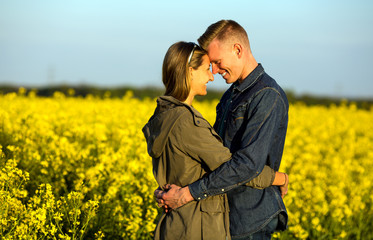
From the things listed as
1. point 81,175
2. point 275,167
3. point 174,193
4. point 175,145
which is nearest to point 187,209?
point 174,193

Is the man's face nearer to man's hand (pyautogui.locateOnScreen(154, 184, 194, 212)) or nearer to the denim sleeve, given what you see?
the denim sleeve

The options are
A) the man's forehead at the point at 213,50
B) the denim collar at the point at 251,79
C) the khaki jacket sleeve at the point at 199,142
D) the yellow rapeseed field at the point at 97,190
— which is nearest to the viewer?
the khaki jacket sleeve at the point at 199,142

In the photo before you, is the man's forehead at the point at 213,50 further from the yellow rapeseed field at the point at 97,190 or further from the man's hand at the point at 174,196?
the yellow rapeseed field at the point at 97,190

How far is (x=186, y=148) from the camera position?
257 cm

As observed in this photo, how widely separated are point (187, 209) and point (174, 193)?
11 centimetres

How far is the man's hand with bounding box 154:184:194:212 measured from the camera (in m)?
2.60

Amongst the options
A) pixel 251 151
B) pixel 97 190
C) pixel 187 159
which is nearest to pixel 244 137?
pixel 251 151

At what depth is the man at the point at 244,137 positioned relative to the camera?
2.60 meters

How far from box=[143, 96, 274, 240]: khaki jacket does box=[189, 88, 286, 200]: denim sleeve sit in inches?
2.5

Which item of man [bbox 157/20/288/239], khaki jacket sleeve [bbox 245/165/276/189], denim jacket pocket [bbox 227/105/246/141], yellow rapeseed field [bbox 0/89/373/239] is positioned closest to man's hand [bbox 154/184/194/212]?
man [bbox 157/20/288/239]

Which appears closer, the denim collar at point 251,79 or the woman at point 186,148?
the woman at point 186,148

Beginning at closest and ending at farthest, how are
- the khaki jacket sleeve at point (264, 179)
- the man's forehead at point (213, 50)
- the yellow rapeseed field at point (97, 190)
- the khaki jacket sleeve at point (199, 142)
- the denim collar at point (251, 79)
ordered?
the khaki jacket sleeve at point (199, 142) < the khaki jacket sleeve at point (264, 179) < the man's forehead at point (213, 50) < the denim collar at point (251, 79) < the yellow rapeseed field at point (97, 190)

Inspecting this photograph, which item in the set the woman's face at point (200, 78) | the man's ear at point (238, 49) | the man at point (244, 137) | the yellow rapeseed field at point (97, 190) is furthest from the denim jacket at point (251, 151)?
the yellow rapeseed field at point (97, 190)

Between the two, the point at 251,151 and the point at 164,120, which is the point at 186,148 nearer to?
the point at 164,120
